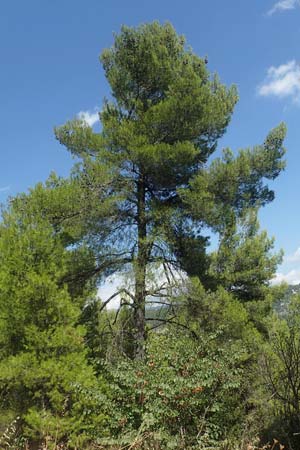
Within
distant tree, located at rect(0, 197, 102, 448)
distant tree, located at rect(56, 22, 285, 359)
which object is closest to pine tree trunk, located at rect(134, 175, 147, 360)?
distant tree, located at rect(56, 22, 285, 359)

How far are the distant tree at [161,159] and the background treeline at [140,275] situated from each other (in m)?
0.04

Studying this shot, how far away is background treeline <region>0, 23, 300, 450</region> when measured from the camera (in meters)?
7.64

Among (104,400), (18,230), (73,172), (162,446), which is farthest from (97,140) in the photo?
(162,446)

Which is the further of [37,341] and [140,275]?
[140,275]

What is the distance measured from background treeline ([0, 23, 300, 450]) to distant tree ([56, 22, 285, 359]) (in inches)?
1.5

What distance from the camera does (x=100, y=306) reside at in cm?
1176

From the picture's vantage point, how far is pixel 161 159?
10750 millimetres

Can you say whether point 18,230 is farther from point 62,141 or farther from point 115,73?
point 115,73

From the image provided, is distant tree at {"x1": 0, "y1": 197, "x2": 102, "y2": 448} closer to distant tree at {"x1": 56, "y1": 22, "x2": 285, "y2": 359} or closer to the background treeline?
the background treeline

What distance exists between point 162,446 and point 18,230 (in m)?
5.78

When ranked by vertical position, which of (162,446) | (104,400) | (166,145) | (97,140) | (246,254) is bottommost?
(162,446)

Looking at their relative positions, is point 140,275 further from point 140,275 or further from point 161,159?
point 161,159

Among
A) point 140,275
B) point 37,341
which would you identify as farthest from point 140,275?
point 37,341

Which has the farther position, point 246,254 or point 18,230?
point 246,254
